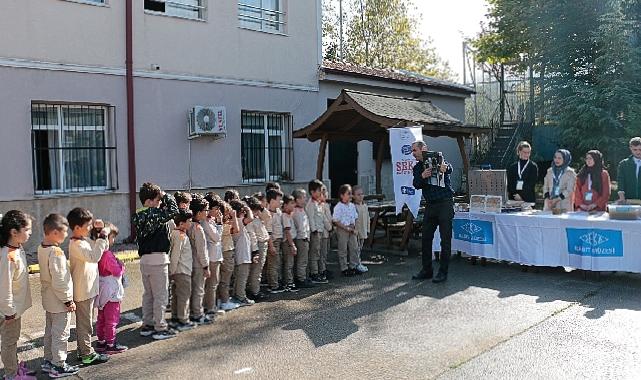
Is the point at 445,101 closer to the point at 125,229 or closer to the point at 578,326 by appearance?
the point at 125,229

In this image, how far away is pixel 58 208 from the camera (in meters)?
10.4

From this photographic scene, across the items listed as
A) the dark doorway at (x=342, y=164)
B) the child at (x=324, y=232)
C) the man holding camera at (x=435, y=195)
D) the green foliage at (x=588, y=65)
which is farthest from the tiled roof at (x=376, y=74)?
the man holding camera at (x=435, y=195)

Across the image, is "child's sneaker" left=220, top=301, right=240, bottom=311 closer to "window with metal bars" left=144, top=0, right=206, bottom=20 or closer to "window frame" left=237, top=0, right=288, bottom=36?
"window with metal bars" left=144, top=0, right=206, bottom=20

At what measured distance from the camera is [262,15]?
45.9ft

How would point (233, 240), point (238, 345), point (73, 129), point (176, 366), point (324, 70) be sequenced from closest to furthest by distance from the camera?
point (176, 366) → point (238, 345) → point (233, 240) → point (73, 129) → point (324, 70)

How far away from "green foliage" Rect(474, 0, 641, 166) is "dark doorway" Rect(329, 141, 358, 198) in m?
6.92

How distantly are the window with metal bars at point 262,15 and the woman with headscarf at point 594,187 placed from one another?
26.0 feet

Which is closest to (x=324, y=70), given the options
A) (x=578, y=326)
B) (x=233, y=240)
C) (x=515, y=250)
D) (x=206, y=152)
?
(x=206, y=152)

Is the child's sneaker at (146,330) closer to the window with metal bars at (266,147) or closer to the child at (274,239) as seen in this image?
the child at (274,239)

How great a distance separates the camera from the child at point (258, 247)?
7.57 metres

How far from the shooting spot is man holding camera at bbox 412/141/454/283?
27.3 feet

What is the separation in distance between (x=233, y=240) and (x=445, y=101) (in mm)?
13925

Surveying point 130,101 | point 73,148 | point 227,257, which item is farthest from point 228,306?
point 130,101

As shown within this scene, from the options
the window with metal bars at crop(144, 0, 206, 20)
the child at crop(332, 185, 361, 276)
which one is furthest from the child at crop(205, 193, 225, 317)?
the window with metal bars at crop(144, 0, 206, 20)
